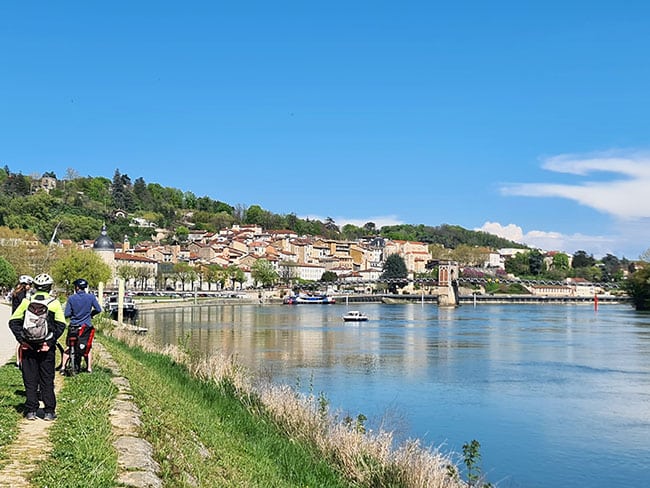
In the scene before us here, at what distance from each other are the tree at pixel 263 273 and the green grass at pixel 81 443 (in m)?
122

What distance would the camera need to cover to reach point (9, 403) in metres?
9.23

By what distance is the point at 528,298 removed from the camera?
145 meters

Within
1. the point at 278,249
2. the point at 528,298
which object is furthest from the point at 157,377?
the point at 278,249

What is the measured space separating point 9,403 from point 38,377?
1.07 m

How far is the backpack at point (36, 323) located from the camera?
841 cm

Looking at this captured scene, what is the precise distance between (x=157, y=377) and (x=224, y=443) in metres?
4.96

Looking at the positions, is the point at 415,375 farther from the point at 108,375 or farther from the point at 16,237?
the point at 16,237

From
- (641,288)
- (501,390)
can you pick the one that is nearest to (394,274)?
(641,288)

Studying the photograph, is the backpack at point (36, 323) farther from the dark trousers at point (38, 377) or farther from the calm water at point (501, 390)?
the calm water at point (501, 390)

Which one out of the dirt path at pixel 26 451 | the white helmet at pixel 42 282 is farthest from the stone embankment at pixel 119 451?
the white helmet at pixel 42 282

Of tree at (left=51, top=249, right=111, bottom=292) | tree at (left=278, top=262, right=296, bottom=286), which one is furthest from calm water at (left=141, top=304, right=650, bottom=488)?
tree at (left=278, top=262, right=296, bottom=286)

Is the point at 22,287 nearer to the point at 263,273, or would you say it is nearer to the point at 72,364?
the point at 72,364

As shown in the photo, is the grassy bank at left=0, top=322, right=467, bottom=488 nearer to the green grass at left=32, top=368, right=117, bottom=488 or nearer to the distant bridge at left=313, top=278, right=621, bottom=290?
the green grass at left=32, top=368, right=117, bottom=488

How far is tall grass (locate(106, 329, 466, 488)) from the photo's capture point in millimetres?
9758
